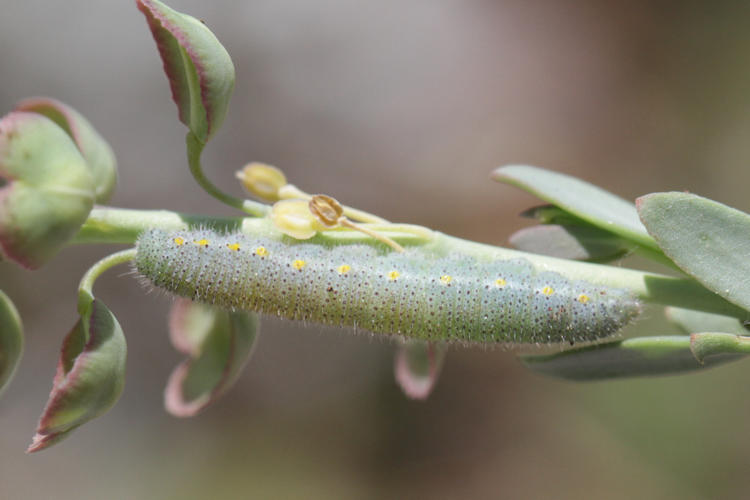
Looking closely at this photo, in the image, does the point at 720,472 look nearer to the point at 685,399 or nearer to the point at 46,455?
the point at 685,399

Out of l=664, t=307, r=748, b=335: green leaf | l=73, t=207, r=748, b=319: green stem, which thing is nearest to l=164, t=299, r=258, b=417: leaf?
l=73, t=207, r=748, b=319: green stem

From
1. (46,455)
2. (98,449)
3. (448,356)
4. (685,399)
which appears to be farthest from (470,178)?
(46,455)

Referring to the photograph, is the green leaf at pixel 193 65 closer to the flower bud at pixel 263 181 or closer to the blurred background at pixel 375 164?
the flower bud at pixel 263 181

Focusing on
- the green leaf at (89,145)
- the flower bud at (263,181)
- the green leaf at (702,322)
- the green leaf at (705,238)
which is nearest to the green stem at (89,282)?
the green leaf at (89,145)

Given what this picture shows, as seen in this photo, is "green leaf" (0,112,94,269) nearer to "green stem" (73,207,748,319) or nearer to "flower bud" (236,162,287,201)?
"green stem" (73,207,748,319)

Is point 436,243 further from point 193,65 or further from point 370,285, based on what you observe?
point 193,65

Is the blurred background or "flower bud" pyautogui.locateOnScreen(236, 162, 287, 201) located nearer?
"flower bud" pyautogui.locateOnScreen(236, 162, 287, 201)

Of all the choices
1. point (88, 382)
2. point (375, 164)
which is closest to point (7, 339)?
point (88, 382)
